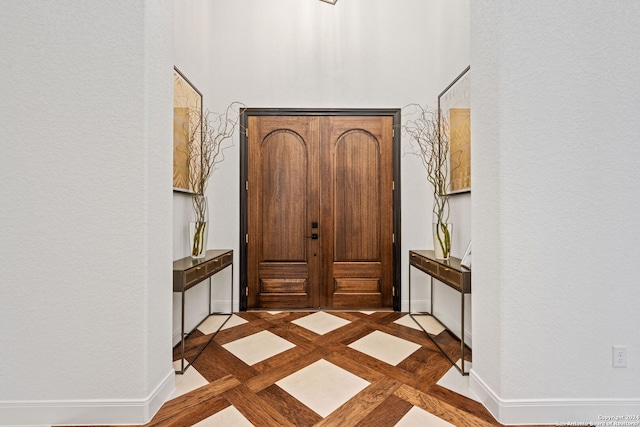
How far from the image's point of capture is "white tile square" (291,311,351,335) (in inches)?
111

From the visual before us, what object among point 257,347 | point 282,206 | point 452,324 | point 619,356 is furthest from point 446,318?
point 282,206

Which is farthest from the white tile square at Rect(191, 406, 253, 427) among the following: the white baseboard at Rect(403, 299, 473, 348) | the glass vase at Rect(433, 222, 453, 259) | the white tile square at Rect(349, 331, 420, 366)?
the glass vase at Rect(433, 222, 453, 259)

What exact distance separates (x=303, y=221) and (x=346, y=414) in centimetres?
209

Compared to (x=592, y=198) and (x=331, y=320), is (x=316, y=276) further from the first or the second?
(x=592, y=198)

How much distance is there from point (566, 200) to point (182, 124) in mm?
2994

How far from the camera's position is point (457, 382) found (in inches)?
75.5

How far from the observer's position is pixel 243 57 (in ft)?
11.0

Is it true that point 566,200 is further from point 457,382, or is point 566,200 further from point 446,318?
point 446,318

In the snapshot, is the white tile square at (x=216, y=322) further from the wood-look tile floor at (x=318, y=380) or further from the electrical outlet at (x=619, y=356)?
the electrical outlet at (x=619, y=356)

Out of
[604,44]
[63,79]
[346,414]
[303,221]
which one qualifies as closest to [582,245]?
[604,44]

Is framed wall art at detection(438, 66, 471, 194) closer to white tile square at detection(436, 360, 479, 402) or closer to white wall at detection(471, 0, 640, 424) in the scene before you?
white wall at detection(471, 0, 640, 424)

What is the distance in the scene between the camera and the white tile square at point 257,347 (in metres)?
2.27

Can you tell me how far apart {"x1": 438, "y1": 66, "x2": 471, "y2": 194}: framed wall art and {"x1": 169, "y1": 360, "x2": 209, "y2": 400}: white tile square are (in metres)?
2.63

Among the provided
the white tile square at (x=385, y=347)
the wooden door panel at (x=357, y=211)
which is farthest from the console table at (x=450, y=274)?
the wooden door panel at (x=357, y=211)
